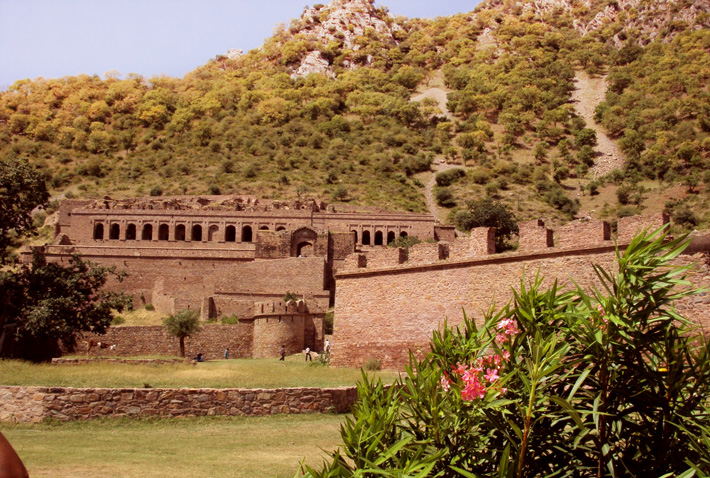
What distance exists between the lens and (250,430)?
523 inches

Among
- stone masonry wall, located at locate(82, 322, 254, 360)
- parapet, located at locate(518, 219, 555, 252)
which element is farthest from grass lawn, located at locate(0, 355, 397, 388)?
stone masonry wall, located at locate(82, 322, 254, 360)

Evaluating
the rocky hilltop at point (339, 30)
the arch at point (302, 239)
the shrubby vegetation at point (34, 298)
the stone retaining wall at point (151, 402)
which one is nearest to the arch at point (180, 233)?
the arch at point (302, 239)

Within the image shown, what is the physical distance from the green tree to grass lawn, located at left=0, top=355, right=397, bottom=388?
18.2 ft

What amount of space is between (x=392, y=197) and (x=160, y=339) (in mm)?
42842

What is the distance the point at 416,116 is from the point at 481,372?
99.1 m

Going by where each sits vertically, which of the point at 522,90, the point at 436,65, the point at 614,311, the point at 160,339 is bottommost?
the point at 160,339

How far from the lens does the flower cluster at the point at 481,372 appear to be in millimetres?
7055

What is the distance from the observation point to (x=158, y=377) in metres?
17.8

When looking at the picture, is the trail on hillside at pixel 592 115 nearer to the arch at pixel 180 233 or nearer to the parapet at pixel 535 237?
the arch at pixel 180 233

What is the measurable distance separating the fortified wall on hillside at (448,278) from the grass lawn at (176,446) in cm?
381

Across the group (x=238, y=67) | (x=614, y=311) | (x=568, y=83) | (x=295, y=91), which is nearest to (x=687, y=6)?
(x=568, y=83)

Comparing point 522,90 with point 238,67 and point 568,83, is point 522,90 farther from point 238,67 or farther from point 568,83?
point 238,67

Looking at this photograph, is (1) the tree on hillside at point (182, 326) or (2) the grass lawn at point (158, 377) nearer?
(2) the grass lawn at point (158, 377)

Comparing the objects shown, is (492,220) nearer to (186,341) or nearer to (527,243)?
(186,341)
